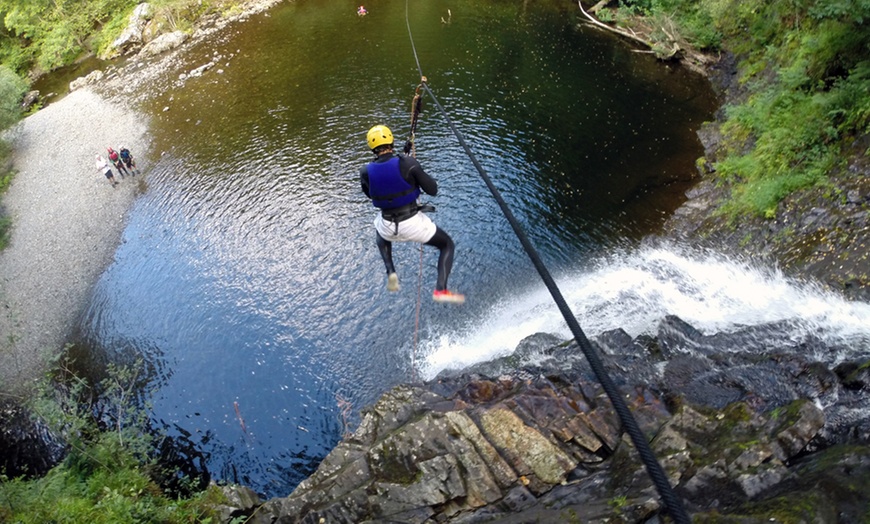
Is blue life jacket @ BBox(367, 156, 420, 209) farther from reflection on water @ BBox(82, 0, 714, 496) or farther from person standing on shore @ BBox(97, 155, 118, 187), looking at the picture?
person standing on shore @ BBox(97, 155, 118, 187)

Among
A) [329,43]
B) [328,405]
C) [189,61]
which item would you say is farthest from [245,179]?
[189,61]

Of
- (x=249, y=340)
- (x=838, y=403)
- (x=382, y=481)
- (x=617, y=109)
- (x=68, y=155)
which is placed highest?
(x=838, y=403)

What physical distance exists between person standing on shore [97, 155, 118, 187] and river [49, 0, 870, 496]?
4.73ft

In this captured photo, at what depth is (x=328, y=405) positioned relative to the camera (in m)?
13.6

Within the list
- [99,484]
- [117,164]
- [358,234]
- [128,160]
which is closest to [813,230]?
[358,234]

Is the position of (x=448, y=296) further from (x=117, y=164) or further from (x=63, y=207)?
(x=63, y=207)

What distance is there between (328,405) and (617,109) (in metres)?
16.8

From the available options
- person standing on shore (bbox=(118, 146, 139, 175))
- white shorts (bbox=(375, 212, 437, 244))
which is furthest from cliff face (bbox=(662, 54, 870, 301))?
person standing on shore (bbox=(118, 146, 139, 175))

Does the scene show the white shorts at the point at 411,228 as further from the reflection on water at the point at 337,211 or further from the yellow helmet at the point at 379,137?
the reflection on water at the point at 337,211

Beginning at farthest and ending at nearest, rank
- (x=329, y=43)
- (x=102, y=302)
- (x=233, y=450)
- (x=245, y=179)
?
(x=329, y=43) < (x=245, y=179) < (x=102, y=302) < (x=233, y=450)

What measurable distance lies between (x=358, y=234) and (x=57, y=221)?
13959 millimetres

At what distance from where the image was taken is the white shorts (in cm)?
753

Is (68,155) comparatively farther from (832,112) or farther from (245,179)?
(832,112)

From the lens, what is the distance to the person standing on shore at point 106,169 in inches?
922
